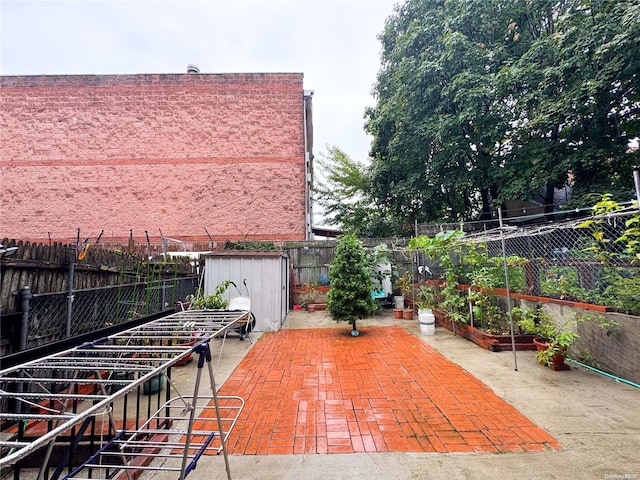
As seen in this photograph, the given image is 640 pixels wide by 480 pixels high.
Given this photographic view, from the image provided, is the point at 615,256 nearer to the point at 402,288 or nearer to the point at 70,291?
the point at 402,288

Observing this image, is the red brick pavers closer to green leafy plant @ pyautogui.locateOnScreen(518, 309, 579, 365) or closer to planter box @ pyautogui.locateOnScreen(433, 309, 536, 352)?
planter box @ pyautogui.locateOnScreen(433, 309, 536, 352)

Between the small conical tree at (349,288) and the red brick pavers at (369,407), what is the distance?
1014 millimetres

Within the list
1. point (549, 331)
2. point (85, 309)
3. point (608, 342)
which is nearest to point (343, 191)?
point (549, 331)

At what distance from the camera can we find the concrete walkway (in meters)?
1.96

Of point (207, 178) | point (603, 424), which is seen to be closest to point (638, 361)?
point (603, 424)

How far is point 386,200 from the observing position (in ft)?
41.9

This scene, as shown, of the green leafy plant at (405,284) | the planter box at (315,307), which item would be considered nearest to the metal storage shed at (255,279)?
the planter box at (315,307)

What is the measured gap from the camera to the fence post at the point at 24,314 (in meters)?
2.51

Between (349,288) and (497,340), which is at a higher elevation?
(349,288)

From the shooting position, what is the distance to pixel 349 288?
575 centimetres

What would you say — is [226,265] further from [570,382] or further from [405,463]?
[570,382]

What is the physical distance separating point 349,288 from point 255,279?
2113 millimetres

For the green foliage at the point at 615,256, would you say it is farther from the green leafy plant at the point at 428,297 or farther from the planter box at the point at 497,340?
the green leafy plant at the point at 428,297

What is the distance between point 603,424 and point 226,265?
603cm
